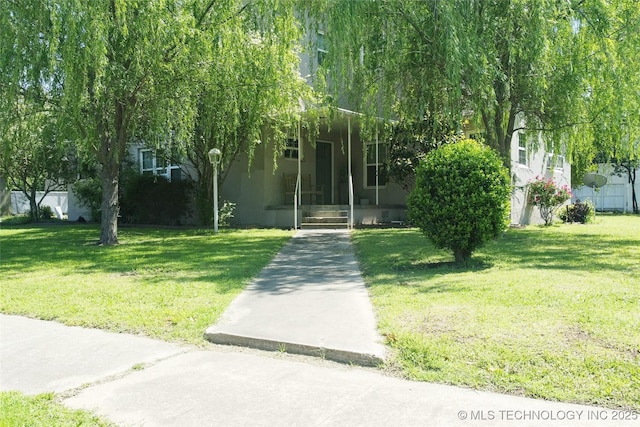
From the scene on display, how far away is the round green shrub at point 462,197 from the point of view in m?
7.85

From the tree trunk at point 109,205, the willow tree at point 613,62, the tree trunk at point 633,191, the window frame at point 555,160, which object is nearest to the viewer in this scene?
the willow tree at point 613,62

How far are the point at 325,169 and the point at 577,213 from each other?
10.3 metres

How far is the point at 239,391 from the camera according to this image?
3607mm

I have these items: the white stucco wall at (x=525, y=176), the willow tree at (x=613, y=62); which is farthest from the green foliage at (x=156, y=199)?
the willow tree at (x=613, y=62)

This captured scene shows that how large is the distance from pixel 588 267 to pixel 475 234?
1801mm

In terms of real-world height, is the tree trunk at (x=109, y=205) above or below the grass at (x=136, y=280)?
above

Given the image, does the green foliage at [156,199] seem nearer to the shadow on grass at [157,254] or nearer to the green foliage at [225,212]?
the green foliage at [225,212]

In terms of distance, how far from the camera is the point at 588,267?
783 centimetres

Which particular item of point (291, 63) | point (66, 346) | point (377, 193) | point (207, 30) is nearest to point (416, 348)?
point (66, 346)

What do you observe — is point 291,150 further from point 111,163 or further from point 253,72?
point 111,163

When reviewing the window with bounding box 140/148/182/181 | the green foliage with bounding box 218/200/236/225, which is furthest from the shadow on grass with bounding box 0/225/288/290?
the window with bounding box 140/148/182/181

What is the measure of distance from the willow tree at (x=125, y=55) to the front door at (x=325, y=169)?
310 inches

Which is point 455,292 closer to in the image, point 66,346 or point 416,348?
point 416,348

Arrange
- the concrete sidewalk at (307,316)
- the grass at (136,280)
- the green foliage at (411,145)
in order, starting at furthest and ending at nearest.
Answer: the green foliage at (411,145) < the grass at (136,280) < the concrete sidewalk at (307,316)
